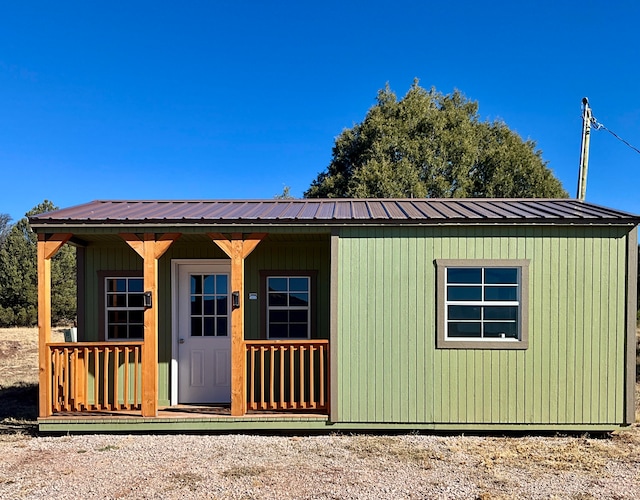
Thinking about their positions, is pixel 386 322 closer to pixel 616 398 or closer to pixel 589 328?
pixel 589 328

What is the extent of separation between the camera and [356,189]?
16984 mm

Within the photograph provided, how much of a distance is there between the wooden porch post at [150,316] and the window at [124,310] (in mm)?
1273

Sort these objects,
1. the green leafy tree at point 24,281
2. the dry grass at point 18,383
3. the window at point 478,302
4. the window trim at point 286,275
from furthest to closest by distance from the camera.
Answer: the green leafy tree at point 24,281, the window trim at point 286,275, the dry grass at point 18,383, the window at point 478,302

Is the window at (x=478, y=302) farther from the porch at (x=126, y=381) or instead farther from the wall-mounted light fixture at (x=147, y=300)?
the wall-mounted light fixture at (x=147, y=300)

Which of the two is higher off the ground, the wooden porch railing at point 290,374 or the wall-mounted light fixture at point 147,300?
the wall-mounted light fixture at point 147,300

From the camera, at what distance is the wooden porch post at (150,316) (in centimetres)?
549

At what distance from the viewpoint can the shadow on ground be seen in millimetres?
5918

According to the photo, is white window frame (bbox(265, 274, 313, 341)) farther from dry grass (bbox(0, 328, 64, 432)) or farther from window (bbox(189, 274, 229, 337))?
dry grass (bbox(0, 328, 64, 432))

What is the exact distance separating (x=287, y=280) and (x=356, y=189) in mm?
10846

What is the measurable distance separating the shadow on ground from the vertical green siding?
4323 mm

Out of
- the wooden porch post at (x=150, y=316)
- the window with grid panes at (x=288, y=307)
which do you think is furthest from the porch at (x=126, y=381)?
the window with grid panes at (x=288, y=307)

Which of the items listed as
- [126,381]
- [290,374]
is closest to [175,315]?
[126,381]

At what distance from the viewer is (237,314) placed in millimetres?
5527

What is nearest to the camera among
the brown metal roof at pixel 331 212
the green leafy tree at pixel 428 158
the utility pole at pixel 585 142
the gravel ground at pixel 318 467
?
the gravel ground at pixel 318 467
